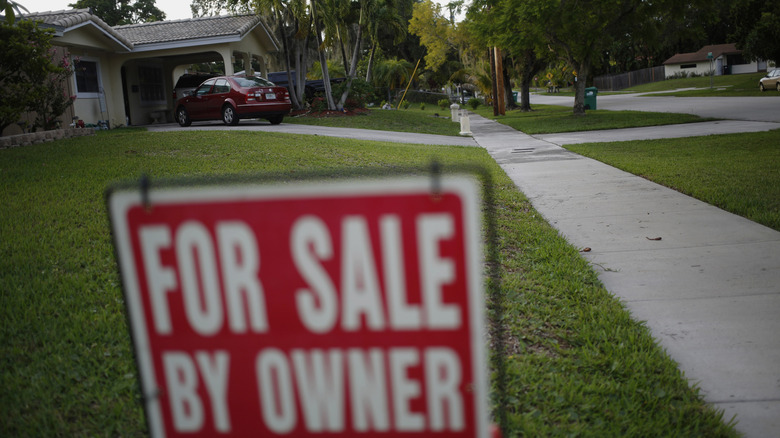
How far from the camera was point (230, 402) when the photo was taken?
4.56 feet

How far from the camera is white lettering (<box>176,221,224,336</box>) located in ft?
4.41

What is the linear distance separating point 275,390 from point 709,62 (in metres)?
84.8

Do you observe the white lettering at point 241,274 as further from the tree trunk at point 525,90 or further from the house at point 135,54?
the tree trunk at point 525,90

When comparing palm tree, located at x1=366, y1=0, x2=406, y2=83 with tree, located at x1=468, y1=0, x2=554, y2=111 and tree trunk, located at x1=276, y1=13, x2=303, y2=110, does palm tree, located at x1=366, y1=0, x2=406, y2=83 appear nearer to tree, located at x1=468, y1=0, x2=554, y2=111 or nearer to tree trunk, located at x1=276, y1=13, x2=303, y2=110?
tree, located at x1=468, y1=0, x2=554, y2=111

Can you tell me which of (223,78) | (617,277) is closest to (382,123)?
(223,78)

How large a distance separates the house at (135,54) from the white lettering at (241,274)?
16.5 m

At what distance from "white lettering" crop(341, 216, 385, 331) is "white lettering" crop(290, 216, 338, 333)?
30 millimetres

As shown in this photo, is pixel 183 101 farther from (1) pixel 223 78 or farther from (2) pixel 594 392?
(2) pixel 594 392

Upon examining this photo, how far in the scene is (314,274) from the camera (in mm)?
1324

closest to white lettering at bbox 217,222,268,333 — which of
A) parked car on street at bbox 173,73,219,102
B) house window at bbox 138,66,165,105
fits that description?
parked car on street at bbox 173,73,219,102

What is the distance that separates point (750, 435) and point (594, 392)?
0.69m

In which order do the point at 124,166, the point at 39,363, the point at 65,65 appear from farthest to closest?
the point at 65,65 → the point at 124,166 → the point at 39,363

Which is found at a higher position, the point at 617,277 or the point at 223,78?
the point at 223,78

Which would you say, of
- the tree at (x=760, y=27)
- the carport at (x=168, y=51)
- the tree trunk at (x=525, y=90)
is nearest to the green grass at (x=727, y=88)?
the tree at (x=760, y=27)
